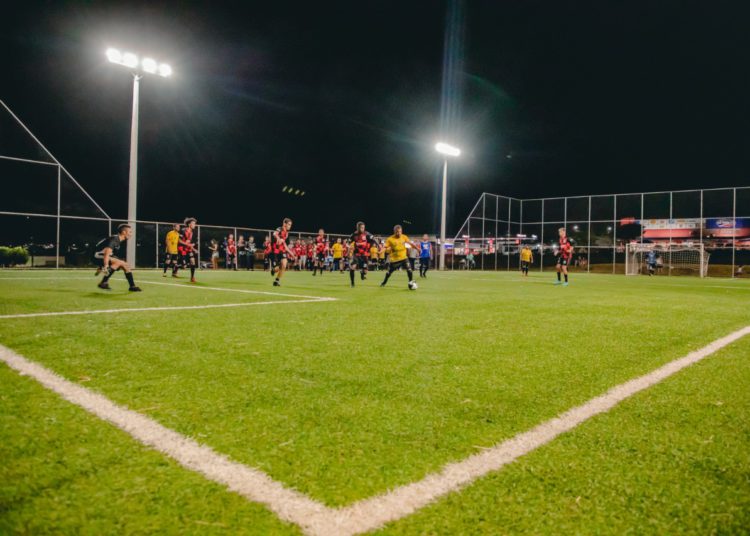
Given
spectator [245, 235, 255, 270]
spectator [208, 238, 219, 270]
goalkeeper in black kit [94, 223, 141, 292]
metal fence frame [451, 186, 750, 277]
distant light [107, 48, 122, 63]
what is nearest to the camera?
goalkeeper in black kit [94, 223, 141, 292]

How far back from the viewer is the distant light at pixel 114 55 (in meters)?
21.8

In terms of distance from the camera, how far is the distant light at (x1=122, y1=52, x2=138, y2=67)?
22094 millimetres

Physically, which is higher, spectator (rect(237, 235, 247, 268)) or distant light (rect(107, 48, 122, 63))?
distant light (rect(107, 48, 122, 63))

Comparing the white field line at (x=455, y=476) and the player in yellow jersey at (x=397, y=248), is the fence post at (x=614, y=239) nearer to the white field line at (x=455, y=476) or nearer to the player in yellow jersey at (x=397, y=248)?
the player in yellow jersey at (x=397, y=248)

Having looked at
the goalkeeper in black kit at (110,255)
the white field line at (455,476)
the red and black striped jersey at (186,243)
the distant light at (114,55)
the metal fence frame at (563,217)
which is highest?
the distant light at (114,55)

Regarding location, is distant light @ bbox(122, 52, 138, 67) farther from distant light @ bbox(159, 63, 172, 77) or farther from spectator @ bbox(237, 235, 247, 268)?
spectator @ bbox(237, 235, 247, 268)

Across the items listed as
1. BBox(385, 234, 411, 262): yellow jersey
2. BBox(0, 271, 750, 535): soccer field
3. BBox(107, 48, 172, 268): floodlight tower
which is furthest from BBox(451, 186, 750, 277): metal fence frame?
BBox(0, 271, 750, 535): soccer field

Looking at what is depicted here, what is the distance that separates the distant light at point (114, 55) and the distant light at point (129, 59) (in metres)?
0.17

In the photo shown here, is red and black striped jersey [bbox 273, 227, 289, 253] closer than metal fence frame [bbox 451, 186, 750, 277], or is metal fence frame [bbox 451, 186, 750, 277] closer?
red and black striped jersey [bbox 273, 227, 289, 253]

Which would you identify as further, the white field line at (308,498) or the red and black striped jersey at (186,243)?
the red and black striped jersey at (186,243)

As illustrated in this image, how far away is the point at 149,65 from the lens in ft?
76.7

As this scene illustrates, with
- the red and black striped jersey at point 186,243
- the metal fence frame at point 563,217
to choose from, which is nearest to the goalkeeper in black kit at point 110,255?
the red and black striped jersey at point 186,243

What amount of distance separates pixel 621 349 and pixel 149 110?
41.5 meters

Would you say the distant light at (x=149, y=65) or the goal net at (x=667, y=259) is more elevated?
the distant light at (x=149, y=65)
